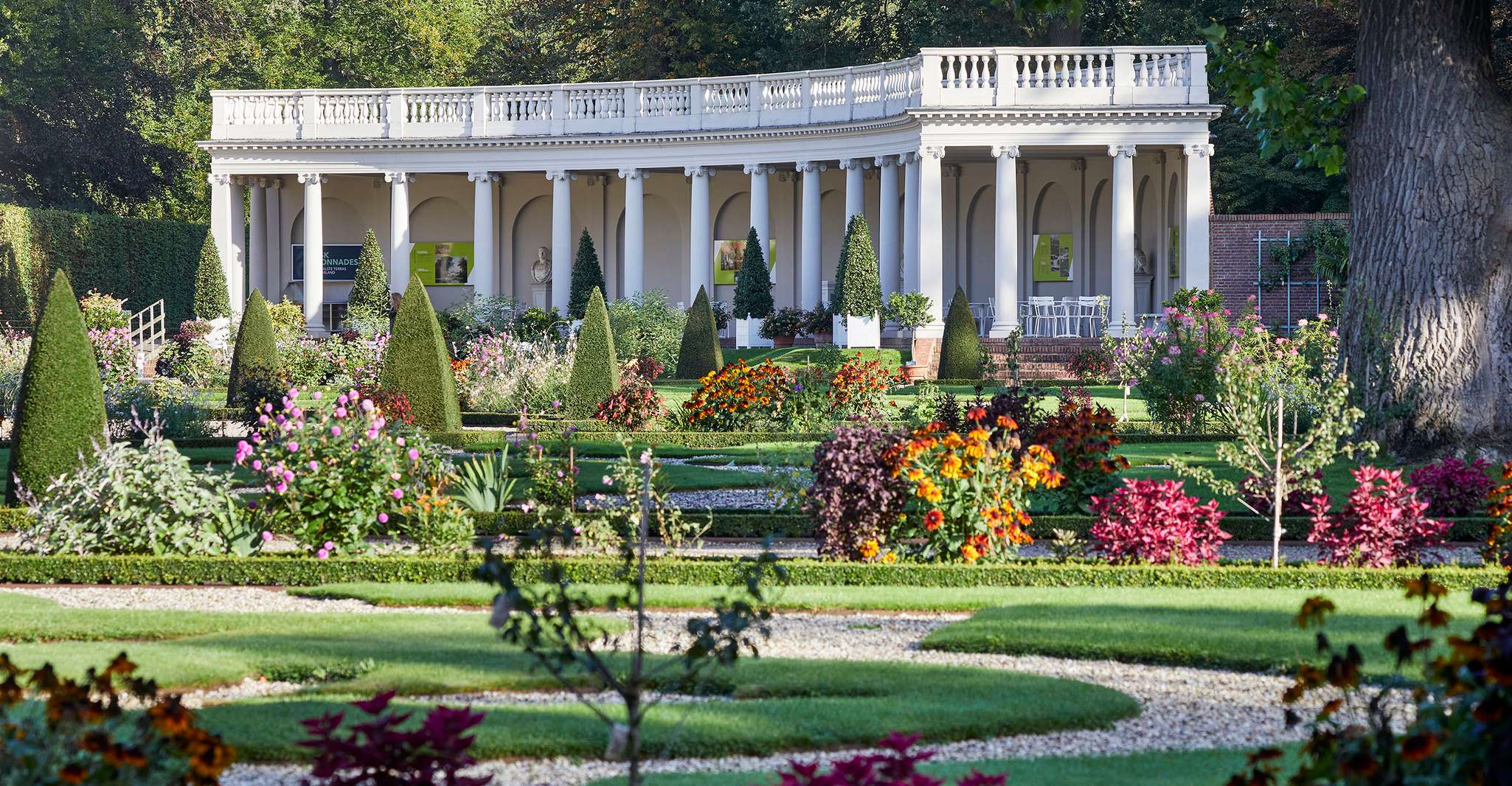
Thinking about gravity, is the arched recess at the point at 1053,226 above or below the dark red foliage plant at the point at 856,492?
above

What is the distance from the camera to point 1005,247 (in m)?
33.9

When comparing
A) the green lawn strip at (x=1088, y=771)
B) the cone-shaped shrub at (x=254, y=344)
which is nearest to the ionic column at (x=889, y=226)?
the cone-shaped shrub at (x=254, y=344)

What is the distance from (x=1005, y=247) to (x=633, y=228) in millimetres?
10619

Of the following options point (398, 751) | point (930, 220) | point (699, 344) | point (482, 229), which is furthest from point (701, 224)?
point (398, 751)

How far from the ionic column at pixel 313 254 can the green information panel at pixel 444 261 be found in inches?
164

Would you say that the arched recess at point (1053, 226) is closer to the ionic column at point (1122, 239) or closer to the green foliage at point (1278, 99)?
the ionic column at point (1122, 239)

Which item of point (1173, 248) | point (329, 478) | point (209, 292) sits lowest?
point (329, 478)

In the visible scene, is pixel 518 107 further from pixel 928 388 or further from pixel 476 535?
pixel 476 535

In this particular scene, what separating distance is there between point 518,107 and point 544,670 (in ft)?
112

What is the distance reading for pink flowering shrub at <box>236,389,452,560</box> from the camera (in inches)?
469

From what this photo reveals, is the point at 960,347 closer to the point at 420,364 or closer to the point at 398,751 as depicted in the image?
the point at 420,364

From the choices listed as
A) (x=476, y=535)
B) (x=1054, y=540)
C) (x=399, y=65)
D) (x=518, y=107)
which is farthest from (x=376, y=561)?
(x=399, y=65)

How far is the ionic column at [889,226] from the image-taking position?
121ft

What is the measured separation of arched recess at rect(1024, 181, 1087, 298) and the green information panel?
1569cm
